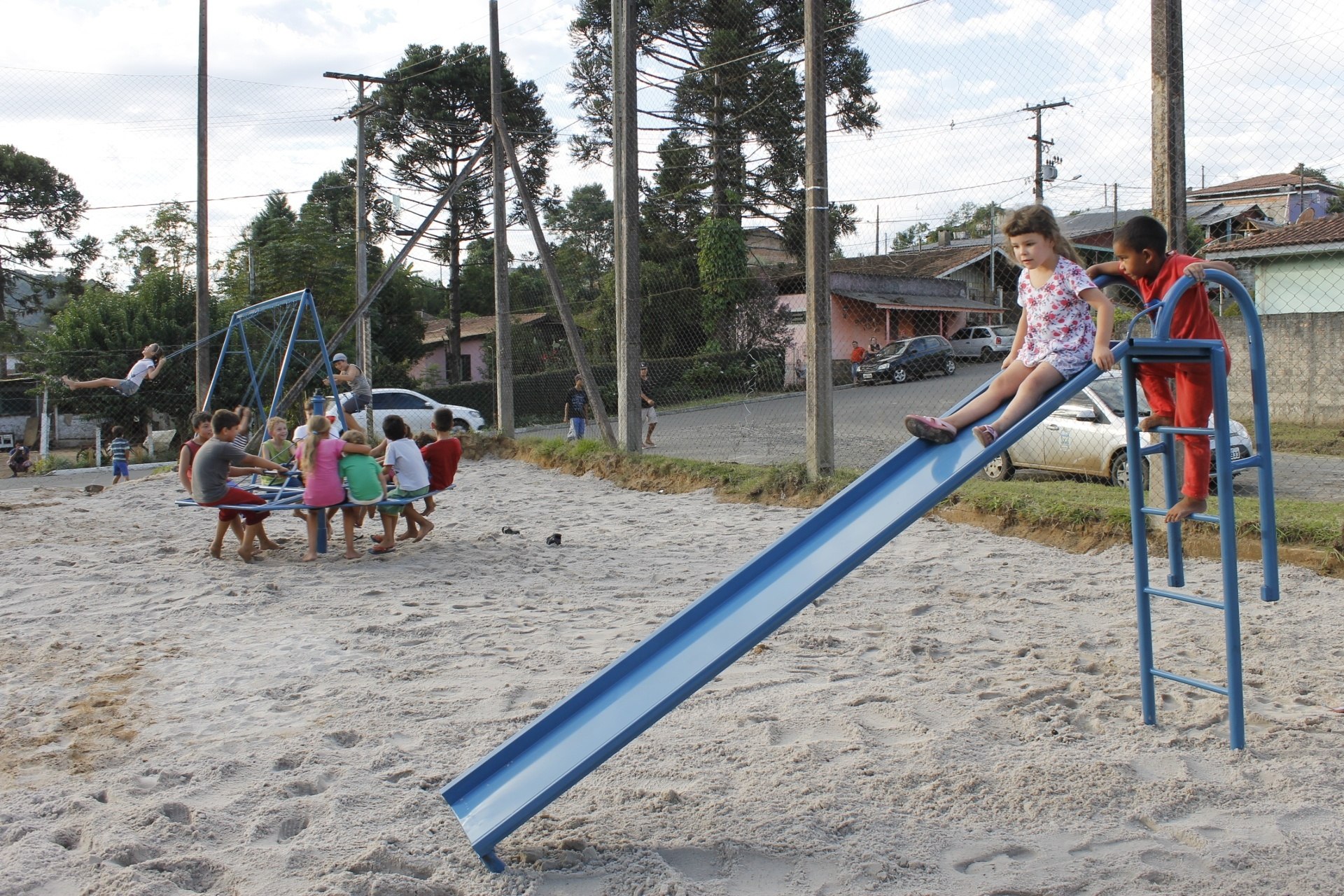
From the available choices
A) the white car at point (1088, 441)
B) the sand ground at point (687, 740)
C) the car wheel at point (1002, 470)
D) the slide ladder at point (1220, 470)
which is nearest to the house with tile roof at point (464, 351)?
the car wheel at point (1002, 470)

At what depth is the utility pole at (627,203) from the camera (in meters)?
12.7

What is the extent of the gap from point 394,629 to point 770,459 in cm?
717

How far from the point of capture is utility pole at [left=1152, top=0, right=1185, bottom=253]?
7.51 meters

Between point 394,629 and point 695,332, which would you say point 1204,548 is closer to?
point 394,629

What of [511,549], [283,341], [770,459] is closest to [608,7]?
[283,341]

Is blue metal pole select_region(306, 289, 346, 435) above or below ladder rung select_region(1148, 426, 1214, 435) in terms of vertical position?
above

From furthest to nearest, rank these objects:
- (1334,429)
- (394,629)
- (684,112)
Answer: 1. (684,112)
2. (1334,429)
3. (394,629)

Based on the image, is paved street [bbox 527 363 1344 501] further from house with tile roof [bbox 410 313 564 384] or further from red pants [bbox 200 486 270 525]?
house with tile roof [bbox 410 313 564 384]

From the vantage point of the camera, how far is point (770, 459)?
12578 mm

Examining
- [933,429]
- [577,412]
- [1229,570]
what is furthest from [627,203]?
[1229,570]

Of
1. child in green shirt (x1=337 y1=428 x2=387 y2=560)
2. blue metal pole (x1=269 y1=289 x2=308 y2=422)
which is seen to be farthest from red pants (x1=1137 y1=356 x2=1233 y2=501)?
blue metal pole (x1=269 y1=289 x2=308 y2=422)

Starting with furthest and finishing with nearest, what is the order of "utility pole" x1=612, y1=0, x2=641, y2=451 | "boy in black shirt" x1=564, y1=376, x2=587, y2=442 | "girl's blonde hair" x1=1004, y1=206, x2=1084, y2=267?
1. "boy in black shirt" x1=564, y1=376, x2=587, y2=442
2. "utility pole" x1=612, y1=0, x2=641, y2=451
3. "girl's blonde hair" x1=1004, y1=206, x2=1084, y2=267

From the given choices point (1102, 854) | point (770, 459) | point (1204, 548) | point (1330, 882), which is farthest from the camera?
point (770, 459)

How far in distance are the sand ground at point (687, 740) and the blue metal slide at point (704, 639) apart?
0.70 ft
